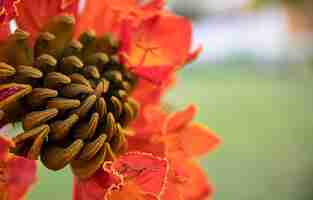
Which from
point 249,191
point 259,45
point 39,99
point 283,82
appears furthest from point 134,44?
point 259,45

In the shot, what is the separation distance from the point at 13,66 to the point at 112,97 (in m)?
0.08

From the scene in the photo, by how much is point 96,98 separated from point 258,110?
1.11 meters

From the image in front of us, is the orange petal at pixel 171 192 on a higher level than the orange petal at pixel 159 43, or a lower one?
lower

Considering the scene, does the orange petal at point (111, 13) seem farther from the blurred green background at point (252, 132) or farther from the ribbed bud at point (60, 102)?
the blurred green background at point (252, 132)

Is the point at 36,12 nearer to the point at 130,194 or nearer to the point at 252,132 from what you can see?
the point at 130,194

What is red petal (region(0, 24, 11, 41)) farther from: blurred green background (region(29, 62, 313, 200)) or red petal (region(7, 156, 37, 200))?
blurred green background (region(29, 62, 313, 200))

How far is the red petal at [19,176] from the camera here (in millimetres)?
481

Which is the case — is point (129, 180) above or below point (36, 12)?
below

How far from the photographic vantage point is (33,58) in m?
0.52

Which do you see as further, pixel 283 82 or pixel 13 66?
pixel 283 82

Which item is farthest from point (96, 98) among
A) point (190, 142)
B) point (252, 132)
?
point (252, 132)

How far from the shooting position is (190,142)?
63 cm

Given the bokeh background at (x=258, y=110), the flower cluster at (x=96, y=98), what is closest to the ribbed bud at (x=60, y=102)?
the flower cluster at (x=96, y=98)

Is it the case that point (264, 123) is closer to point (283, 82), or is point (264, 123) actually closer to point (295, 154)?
point (295, 154)
